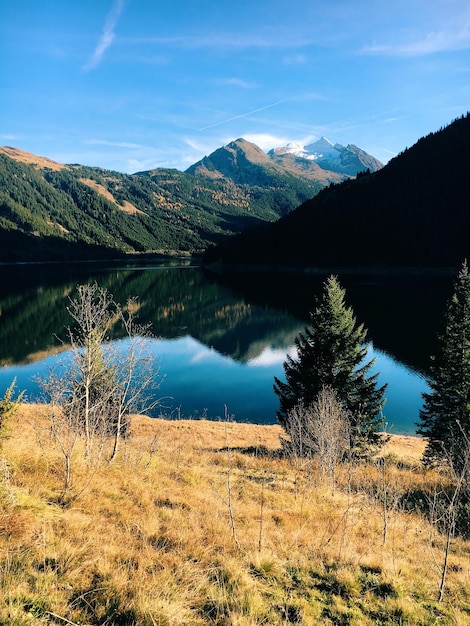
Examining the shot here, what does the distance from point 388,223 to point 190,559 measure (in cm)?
17500

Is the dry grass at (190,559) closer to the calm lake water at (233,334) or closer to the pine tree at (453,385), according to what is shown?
the calm lake water at (233,334)

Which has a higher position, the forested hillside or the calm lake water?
the forested hillside

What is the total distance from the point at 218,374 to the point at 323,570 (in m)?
40.7

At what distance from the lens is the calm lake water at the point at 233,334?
39.7 metres

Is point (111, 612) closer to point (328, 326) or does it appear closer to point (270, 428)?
point (328, 326)

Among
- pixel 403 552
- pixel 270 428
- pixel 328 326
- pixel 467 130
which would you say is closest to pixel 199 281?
pixel 270 428

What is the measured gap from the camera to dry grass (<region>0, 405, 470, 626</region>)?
5.06 meters

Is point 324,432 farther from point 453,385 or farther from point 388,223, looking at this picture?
point 388,223

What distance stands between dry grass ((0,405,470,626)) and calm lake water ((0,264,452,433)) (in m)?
8.16

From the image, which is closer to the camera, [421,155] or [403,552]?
[403,552]

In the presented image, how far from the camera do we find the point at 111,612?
193 inches

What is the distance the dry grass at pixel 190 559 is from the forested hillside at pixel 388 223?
147 metres

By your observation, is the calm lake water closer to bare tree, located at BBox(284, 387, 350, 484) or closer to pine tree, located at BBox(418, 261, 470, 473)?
bare tree, located at BBox(284, 387, 350, 484)

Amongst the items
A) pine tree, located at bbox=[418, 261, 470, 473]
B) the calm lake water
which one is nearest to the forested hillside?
the calm lake water
